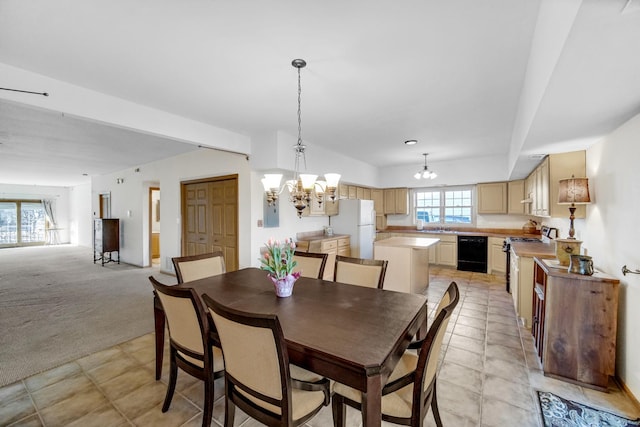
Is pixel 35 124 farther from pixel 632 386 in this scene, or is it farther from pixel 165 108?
pixel 632 386

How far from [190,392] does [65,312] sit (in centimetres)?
293

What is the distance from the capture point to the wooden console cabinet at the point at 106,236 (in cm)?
664

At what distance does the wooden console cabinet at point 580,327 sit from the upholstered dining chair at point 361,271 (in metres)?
1.37

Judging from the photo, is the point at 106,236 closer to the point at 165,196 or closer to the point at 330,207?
the point at 165,196

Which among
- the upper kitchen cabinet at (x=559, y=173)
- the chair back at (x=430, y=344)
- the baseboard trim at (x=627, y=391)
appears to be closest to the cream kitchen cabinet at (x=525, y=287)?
the upper kitchen cabinet at (x=559, y=173)

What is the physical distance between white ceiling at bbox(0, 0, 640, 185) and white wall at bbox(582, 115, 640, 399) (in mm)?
204

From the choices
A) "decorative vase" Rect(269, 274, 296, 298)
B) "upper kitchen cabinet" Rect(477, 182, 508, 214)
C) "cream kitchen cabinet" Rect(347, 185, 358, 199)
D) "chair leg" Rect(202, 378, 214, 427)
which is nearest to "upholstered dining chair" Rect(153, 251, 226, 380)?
"chair leg" Rect(202, 378, 214, 427)

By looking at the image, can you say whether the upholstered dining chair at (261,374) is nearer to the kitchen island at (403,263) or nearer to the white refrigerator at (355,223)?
the kitchen island at (403,263)

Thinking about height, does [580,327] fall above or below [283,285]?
below

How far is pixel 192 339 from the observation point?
1.65 m

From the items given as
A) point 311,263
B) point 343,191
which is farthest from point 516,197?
point 311,263

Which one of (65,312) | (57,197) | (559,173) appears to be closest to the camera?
(559,173)

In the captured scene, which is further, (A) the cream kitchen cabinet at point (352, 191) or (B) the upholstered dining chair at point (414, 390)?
(A) the cream kitchen cabinet at point (352, 191)

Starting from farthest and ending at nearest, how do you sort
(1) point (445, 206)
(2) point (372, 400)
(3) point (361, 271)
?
(1) point (445, 206)
(3) point (361, 271)
(2) point (372, 400)
